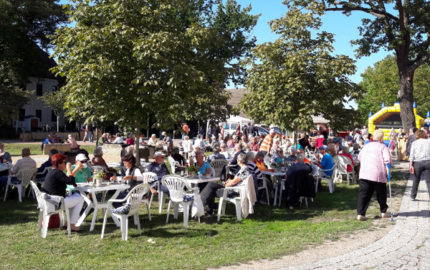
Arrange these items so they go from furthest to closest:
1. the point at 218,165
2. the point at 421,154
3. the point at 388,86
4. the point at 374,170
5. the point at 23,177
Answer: the point at 388,86 < the point at 218,165 < the point at 23,177 < the point at 421,154 < the point at 374,170

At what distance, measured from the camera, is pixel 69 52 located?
916 cm

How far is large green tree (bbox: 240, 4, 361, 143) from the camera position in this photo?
40.4 ft

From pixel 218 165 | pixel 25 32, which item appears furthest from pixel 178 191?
pixel 25 32

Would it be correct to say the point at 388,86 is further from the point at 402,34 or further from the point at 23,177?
the point at 23,177

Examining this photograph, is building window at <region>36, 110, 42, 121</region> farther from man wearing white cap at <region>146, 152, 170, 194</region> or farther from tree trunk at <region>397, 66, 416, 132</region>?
man wearing white cap at <region>146, 152, 170, 194</region>

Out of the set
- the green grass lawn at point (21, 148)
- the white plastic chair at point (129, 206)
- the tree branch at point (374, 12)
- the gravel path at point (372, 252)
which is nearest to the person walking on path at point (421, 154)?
the gravel path at point (372, 252)

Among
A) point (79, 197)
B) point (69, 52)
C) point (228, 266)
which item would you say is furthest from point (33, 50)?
point (228, 266)

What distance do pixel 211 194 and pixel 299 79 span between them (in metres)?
6.21

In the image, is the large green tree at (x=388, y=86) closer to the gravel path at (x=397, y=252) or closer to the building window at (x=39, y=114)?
the building window at (x=39, y=114)

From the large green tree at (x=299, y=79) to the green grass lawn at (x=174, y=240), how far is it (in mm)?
4991

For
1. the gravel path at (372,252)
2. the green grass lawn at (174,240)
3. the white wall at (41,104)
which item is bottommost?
the green grass lawn at (174,240)

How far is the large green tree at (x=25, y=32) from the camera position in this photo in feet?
109

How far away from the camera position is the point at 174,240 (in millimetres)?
6082

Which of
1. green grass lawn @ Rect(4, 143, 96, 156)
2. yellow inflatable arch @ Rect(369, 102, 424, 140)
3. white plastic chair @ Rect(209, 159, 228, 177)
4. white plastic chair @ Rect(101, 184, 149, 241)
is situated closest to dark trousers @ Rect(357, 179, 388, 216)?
white plastic chair @ Rect(209, 159, 228, 177)
